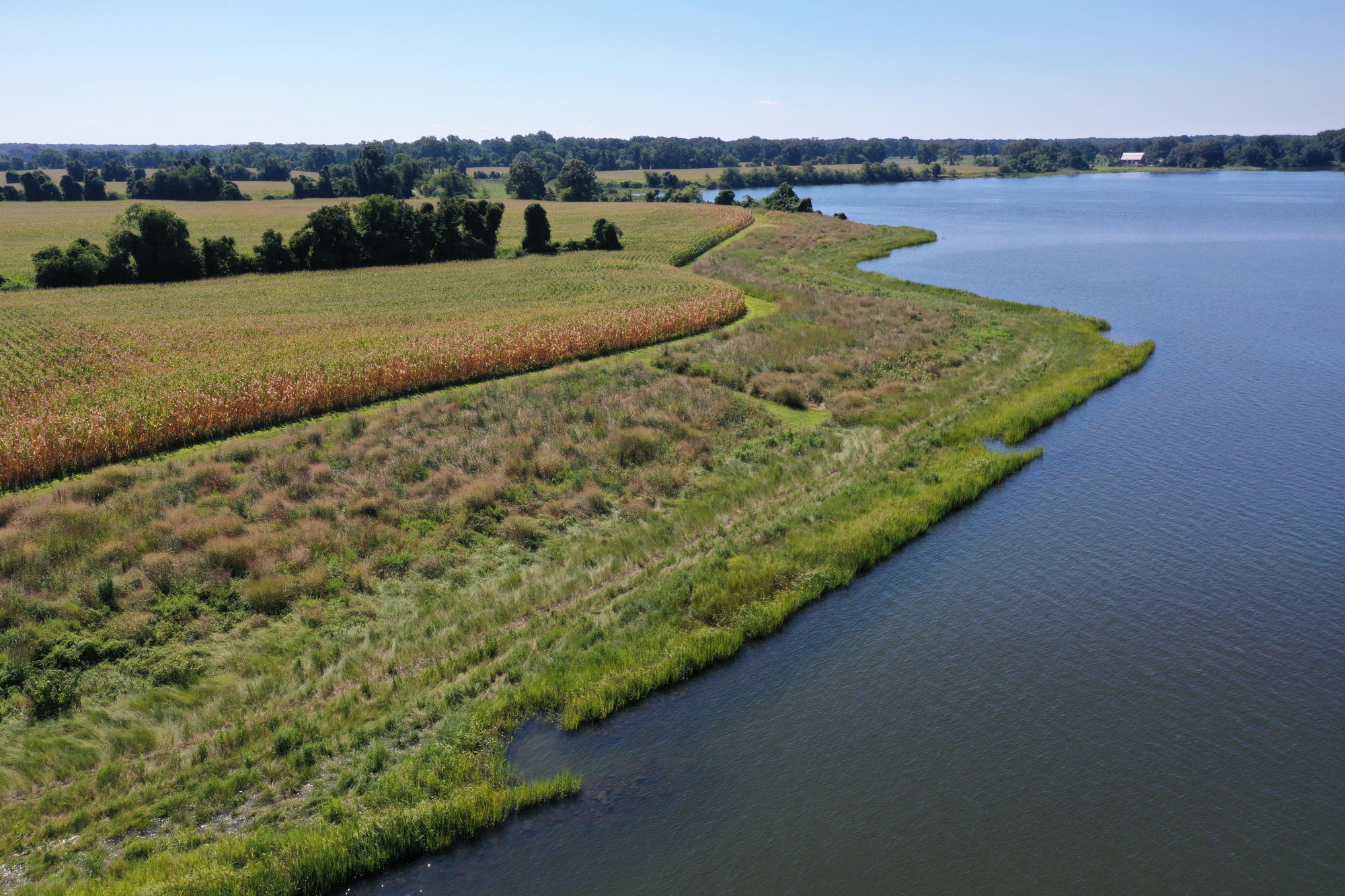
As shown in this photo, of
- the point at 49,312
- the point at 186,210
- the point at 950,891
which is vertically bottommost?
the point at 950,891

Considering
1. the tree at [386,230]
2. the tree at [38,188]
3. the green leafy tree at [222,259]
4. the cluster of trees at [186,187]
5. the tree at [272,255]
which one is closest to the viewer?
the green leafy tree at [222,259]

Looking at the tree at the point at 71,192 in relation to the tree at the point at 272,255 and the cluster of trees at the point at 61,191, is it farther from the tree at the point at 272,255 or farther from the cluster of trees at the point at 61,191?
the tree at the point at 272,255

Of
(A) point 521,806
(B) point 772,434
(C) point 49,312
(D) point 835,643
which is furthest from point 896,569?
(C) point 49,312

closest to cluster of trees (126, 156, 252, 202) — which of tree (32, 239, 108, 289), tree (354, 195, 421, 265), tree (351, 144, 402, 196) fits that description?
tree (351, 144, 402, 196)

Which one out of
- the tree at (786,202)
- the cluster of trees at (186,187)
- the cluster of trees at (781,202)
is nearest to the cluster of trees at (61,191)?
the cluster of trees at (186,187)

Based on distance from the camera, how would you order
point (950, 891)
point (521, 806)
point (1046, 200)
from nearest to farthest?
point (950, 891) → point (521, 806) → point (1046, 200)

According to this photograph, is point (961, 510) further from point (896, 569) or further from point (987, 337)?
point (987, 337)

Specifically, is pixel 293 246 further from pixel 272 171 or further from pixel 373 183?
pixel 272 171
